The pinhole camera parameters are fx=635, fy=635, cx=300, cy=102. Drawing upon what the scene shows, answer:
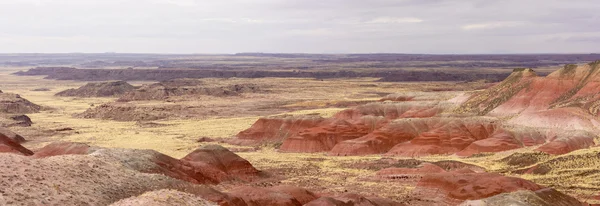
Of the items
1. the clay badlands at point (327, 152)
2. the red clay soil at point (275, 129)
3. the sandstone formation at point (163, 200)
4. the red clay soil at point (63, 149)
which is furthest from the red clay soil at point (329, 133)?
the sandstone formation at point (163, 200)

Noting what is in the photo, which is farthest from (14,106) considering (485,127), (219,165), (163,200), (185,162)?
(163,200)

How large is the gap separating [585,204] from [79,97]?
132844mm

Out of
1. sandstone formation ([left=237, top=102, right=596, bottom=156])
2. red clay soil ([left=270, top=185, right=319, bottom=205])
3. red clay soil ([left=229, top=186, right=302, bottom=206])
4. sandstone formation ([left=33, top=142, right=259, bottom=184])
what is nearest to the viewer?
red clay soil ([left=229, top=186, right=302, bottom=206])

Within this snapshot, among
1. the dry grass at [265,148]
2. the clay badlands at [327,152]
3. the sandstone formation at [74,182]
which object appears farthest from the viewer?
the dry grass at [265,148]

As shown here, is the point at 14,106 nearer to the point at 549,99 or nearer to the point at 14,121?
the point at 14,121

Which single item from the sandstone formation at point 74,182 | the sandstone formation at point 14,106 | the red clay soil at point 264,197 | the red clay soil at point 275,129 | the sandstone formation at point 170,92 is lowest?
the sandstone formation at point 170,92

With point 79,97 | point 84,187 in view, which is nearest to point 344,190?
point 84,187

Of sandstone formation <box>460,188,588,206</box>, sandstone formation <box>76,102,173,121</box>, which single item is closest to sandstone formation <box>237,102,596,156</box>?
sandstone formation <box>460,188,588,206</box>

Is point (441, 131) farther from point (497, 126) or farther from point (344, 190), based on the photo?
point (344, 190)

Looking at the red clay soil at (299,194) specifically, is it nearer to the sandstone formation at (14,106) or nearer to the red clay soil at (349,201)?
the red clay soil at (349,201)

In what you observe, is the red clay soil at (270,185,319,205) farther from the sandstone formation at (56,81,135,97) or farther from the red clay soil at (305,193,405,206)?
the sandstone formation at (56,81,135,97)

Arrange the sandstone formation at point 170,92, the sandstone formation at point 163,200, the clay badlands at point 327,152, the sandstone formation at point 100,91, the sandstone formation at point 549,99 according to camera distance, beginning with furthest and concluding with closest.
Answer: the sandstone formation at point 100,91 → the sandstone formation at point 170,92 → the sandstone formation at point 549,99 → the clay badlands at point 327,152 → the sandstone formation at point 163,200

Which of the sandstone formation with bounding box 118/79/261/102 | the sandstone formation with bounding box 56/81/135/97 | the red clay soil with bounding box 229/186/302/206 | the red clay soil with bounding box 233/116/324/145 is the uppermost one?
the red clay soil with bounding box 229/186/302/206

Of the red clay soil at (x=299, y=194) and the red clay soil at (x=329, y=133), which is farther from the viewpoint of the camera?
the red clay soil at (x=329, y=133)
